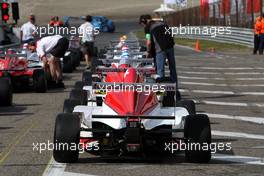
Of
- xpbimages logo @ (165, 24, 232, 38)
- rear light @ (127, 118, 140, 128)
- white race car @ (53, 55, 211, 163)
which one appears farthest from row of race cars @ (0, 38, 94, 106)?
xpbimages logo @ (165, 24, 232, 38)

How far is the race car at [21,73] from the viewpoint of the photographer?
746 inches

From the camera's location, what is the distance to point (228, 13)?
48281 mm

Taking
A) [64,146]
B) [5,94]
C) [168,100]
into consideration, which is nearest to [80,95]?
[168,100]

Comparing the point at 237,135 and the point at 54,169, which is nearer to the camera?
the point at 54,169

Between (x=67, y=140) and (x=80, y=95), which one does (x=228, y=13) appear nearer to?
(x=80, y=95)

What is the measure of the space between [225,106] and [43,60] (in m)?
5.56

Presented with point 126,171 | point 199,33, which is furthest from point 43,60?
point 199,33

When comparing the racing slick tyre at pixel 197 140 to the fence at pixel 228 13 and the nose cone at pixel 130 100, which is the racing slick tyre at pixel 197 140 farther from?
the fence at pixel 228 13

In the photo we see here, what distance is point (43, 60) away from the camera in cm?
2019

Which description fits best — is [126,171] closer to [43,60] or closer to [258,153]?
[258,153]

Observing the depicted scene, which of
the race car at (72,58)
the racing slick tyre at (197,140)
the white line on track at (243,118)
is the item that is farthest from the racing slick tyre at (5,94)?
the race car at (72,58)

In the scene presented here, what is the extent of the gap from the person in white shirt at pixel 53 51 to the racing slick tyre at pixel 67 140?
34.2 feet

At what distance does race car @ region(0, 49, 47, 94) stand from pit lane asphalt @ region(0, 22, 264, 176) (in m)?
0.31

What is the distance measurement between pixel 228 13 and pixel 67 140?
39.5m
